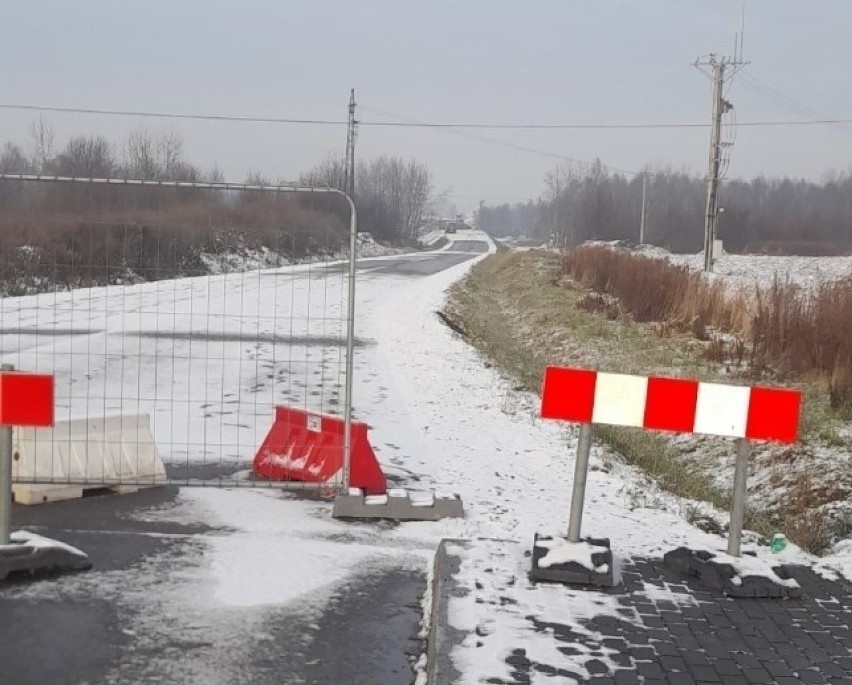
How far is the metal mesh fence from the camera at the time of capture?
7.38 meters

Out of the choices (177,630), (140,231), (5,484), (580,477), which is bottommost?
(177,630)

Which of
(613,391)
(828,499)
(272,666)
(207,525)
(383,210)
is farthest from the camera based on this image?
(383,210)

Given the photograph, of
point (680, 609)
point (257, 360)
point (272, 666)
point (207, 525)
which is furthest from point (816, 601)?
point (257, 360)

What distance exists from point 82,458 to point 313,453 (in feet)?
5.96

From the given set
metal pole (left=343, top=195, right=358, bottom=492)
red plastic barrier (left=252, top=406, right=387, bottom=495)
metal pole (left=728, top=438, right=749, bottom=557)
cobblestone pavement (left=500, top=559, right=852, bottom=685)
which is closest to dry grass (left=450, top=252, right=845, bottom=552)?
metal pole (left=728, top=438, right=749, bottom=557)

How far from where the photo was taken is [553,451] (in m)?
10.1

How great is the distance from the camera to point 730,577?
5.76 m

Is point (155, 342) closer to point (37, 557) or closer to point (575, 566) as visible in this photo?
point (37, 557)

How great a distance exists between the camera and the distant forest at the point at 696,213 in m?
82.6

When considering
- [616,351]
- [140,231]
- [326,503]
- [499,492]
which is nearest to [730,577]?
[499,492]

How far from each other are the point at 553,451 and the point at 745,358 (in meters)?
7.33

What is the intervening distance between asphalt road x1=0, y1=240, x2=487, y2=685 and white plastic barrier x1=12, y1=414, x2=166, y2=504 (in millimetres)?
769

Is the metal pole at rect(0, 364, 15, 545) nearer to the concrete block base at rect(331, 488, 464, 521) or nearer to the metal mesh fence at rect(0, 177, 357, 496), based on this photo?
the metal mesh fence at rect(0, 177, 357, 496)

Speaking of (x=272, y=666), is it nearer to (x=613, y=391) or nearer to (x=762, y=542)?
(x=613, y=391)
